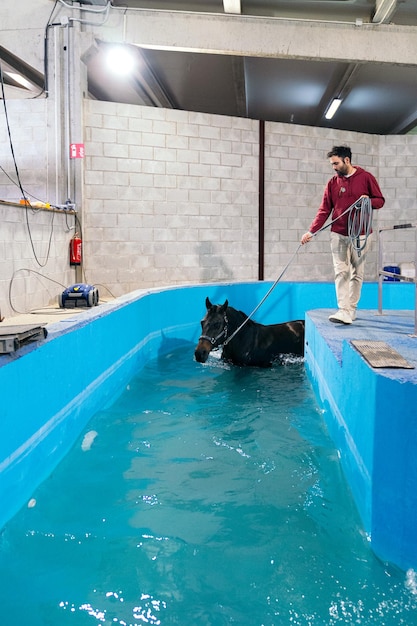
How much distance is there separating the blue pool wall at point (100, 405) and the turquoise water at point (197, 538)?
0.11 meters

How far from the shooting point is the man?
4641 mm

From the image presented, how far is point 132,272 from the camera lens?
9312 mm

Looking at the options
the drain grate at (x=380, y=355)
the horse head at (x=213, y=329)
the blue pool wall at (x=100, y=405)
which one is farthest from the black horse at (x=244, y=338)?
the drain grate at (x=380, y=355)

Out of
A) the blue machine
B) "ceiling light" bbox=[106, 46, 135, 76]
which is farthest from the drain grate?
"ceiling light" bbox=[106, 46, 135, 76]

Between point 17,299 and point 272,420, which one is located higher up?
point 17,299

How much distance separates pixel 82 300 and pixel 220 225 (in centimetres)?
367

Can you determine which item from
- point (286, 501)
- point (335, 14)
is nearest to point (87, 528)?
point (286, 501)

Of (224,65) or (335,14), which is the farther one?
(224,65)

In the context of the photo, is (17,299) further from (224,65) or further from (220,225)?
(224,65)

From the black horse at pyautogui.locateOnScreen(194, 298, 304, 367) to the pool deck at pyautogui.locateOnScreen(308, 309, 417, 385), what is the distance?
0.69 metres

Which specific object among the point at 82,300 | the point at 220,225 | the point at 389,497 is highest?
the point at 220,225

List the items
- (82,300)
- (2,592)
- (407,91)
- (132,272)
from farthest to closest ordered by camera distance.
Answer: (407,91) → (132,272) → (82,300) → (2,592)

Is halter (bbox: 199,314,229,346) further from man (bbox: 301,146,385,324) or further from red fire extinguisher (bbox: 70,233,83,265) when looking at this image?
red fire extinguisher (bbox: 70,233,83,265)

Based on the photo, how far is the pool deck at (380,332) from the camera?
2311mm
